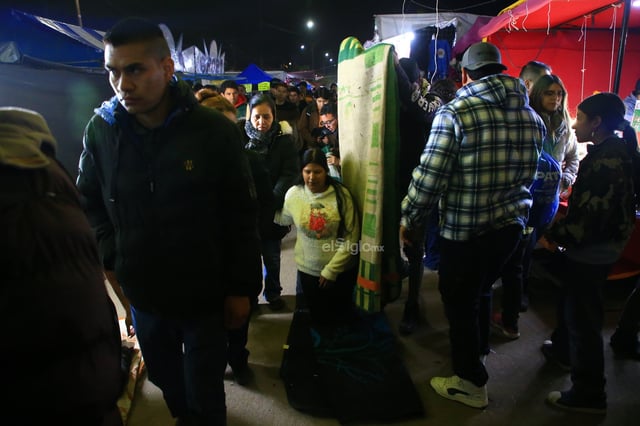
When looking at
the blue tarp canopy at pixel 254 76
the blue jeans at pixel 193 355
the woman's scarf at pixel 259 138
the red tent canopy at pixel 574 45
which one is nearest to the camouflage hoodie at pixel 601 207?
the blue jeans at pixel 193 355

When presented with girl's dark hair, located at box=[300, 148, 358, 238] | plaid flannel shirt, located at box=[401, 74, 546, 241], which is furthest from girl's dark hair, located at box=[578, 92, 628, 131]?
girl's dark hair, located at box=[300, 148, 358, 238]

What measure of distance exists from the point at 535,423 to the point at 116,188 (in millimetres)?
2329

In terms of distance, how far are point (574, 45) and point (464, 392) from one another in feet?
19.0

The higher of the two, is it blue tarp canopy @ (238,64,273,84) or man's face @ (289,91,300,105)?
blue tarp canopy @ (238,64,273,84)

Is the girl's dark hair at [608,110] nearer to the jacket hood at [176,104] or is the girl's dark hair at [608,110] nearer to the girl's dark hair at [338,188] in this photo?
the girl's dark hair at [338,188]

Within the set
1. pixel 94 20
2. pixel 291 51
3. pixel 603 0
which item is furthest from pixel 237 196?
pixel 291 51

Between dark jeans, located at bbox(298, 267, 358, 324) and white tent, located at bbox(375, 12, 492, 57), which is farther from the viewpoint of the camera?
white tent, located at bbox(375, 12, 492, 57)

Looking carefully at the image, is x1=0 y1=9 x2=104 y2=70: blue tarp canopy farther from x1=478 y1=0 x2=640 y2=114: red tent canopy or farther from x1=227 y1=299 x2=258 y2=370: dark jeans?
x1=478 y1=0 x2=640 y2=114: red tent canopy

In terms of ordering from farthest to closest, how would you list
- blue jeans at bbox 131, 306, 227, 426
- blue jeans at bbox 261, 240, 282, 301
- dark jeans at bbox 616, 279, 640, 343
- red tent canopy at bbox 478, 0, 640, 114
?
1. red tent canopy at bbox 478, 0, 640, 114
2. blue jeans at bbox 261, 240, 282, 301
3. dark jeans at bbox 616, 279, 640, 343
4. blue jeans at bbox 131, 306, 227, 426

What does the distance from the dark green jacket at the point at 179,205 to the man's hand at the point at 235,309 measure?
0.02 meters

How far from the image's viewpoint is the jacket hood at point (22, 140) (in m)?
0.77

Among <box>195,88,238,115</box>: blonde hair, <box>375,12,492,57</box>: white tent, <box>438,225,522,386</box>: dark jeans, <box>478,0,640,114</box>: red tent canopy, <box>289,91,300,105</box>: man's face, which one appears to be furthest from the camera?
<box>289,91,300,105</box>: man's face

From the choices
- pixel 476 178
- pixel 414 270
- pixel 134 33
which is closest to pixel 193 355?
pixel 134 33

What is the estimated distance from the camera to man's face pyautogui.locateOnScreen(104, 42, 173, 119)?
1.25 metres
